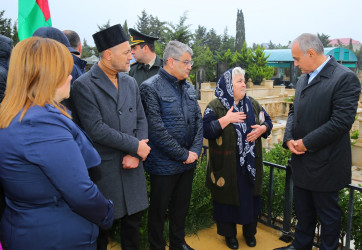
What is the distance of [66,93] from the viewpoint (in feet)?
5.42

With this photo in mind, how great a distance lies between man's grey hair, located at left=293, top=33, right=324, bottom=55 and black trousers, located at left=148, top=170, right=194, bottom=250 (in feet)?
5.00

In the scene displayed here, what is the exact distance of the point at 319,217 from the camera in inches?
112

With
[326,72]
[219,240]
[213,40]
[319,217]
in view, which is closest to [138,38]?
[326,72]

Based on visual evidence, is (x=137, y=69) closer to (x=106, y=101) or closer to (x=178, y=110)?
(x=178, y=110)

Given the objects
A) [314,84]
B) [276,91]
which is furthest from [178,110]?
[276,91]

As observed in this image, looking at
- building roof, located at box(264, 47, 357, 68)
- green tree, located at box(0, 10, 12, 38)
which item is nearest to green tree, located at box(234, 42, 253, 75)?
building roof, located at box(264, 47, 357, 68)

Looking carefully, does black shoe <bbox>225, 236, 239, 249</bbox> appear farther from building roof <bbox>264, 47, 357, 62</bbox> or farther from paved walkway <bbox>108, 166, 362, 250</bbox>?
building roof <bbox>264, 47, 357, 62</bbox>

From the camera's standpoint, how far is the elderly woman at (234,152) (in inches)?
120

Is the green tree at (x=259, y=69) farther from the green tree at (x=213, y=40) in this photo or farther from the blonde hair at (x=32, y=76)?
the green tree at (x=213, y=40)

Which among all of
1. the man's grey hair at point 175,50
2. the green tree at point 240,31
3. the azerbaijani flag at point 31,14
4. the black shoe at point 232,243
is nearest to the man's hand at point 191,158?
the man's grey hair at point 175,50

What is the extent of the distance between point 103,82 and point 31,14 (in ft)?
8.93

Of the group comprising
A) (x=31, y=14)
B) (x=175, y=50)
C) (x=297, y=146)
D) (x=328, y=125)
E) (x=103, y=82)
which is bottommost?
(x=297, y=146)

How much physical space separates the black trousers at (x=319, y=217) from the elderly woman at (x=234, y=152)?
430 mm

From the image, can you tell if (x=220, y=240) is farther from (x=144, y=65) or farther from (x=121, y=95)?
(x=144, y=65)
